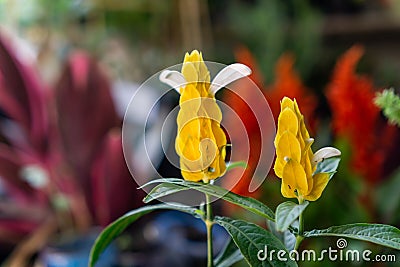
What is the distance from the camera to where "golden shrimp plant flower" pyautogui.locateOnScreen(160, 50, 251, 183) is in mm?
186

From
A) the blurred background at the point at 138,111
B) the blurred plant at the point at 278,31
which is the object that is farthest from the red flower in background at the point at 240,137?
the blurred plant at the point at 278,31

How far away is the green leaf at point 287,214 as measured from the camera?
0.17 m

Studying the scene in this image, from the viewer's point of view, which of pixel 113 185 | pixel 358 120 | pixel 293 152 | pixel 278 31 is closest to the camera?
pixel 293 152

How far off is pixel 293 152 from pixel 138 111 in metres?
0.28

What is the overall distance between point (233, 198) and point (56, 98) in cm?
39

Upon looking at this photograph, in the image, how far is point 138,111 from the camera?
44 cm

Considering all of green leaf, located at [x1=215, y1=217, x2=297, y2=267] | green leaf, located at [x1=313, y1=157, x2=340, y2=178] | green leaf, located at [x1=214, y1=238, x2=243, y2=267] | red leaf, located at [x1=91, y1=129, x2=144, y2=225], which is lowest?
red leaf, located at [x1=91, y1=129, x2=144, y2=225]

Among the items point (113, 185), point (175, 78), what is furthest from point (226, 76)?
point (113, 185)

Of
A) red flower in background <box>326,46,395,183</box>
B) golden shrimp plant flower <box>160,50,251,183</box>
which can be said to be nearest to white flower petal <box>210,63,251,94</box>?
golden shrimp plant flower <box>160,50,251,183</box>

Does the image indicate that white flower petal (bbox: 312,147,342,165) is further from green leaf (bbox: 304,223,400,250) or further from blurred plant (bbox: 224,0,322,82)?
blurred plant (bbox: 224,0,322,82)

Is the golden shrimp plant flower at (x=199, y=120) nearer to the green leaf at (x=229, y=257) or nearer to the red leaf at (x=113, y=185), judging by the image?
the green leaf at (x=229, y=257)

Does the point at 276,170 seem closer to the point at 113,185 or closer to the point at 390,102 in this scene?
the point at 390,102

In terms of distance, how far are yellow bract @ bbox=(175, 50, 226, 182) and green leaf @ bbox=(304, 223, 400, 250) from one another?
41mm

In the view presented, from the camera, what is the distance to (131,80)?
900mm
